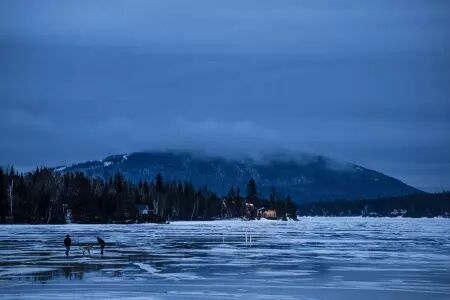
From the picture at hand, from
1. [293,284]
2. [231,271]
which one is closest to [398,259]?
[231,271]

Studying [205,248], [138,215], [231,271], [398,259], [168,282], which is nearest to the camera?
[168,282]

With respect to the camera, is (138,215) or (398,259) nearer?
(398,259)

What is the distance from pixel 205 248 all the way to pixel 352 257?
1536 centimetres

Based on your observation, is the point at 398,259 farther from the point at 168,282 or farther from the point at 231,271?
the point at 168,282

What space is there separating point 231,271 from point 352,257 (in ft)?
42.3

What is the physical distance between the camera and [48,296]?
108 feet

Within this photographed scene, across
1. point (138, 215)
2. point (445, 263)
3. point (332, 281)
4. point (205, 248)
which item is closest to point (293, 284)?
point (332, 281)

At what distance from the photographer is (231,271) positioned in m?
43.6

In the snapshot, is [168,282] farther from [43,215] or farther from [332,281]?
[43,215]

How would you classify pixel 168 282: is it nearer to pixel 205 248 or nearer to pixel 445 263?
pixel 445 263

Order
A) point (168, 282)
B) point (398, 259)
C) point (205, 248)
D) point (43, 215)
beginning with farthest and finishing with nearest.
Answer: point (43, 215)
point (205, 248)
point (398, 259)
point (168, 282)

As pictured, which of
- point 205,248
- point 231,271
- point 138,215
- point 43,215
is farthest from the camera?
point 138,215

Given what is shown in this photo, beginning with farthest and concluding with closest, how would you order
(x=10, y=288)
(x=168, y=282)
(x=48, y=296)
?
1. (x=168, y=282)
2. (x=10, y=288)
3. (x=48, y=296)

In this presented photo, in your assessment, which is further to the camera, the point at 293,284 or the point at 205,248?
the point at 205,248
